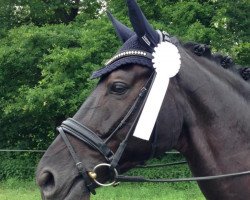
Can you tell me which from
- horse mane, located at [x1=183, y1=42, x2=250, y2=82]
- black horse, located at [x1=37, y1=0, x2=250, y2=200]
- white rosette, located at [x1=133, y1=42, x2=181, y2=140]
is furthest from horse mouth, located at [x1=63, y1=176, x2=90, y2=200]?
horse mane, located at [x1=183, y1=42, x2=250, y2=82]

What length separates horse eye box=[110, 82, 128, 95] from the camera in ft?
9.05

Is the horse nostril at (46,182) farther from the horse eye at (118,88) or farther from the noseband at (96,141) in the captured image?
the horse eye at (118,88)

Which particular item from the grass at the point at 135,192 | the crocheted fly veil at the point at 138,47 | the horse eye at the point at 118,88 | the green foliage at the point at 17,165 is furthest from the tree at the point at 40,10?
the horse eye at the point at 118,88

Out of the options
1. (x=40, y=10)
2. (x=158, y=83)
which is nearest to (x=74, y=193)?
(x=158, y=83)

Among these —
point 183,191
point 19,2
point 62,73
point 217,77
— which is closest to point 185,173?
point 183,191

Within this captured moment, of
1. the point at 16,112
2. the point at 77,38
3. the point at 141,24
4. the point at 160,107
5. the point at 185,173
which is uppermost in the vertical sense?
the point at 141,24

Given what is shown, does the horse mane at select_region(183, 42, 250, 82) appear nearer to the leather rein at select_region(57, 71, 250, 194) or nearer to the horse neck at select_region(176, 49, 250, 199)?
the horse neck at select_region(176, 49, 250, 199)

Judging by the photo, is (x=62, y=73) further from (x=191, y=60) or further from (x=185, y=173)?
(x=191, y=60)

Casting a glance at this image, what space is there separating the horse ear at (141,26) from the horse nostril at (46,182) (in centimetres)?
93

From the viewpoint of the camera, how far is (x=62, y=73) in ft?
53.1

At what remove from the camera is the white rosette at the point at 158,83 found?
2730 millimetres

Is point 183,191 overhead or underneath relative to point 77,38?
underneath

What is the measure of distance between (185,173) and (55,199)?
39.0 ft

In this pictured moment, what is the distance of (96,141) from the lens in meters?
2.71
